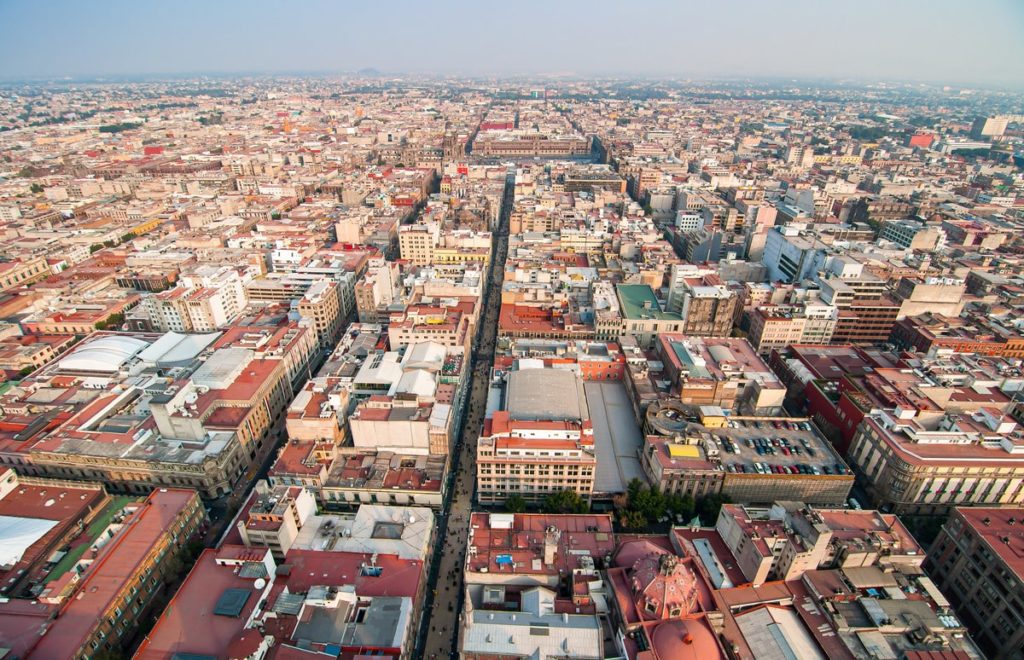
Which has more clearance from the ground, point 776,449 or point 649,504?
point 776,449

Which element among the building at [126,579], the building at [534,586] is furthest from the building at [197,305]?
the building at [534,586]

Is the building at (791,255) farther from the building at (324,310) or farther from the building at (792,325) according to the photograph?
the building at (324,310)

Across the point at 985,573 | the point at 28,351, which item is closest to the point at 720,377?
the point at 985,573

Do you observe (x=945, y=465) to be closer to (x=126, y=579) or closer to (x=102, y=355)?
(x=126, y=579)

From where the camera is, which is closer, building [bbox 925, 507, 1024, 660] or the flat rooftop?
building [bbox 925, 507, 1024, 660]

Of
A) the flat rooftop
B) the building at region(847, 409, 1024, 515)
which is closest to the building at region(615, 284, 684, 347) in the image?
the flat rooftop

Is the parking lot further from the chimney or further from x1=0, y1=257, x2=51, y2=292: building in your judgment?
Answer: x1=0, y1=257, x2=51, y2=292: building
